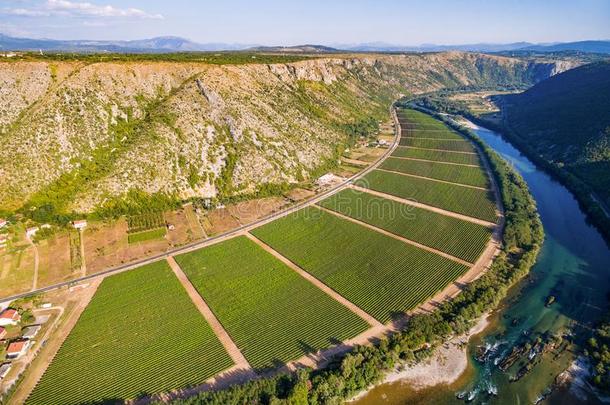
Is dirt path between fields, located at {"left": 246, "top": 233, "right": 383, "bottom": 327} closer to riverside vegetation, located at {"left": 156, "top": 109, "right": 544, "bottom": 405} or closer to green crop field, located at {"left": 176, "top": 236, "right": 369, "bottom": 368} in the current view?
green crop field, located at {"left": 176, "top": 236, "right": 369, "bottom": 368}

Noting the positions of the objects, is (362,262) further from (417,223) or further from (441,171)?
(441,171)

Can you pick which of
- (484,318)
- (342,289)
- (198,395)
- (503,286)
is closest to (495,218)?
(503,286)

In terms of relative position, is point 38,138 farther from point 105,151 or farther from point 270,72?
point 270,72

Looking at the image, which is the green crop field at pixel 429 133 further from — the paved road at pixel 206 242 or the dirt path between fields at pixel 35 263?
the dirt path between fields at pixel 35 263

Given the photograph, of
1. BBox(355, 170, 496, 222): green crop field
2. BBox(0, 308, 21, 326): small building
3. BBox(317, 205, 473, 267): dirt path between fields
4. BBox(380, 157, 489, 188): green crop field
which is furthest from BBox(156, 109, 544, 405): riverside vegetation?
BBox(380, 157, 489, 188): green crop field

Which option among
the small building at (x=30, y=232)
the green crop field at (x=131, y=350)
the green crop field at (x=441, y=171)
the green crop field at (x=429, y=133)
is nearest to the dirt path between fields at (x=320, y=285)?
the green crop field at (x=131, y=350)

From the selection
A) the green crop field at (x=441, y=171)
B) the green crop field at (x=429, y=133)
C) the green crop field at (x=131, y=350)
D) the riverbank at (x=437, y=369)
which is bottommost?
the riverbank at (x=437, y=369)
